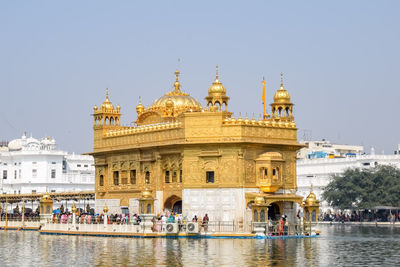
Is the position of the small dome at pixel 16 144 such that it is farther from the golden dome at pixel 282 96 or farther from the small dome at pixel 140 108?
the golden dome at pixel 282 96

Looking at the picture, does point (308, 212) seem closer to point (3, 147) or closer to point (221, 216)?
point (221, 216)

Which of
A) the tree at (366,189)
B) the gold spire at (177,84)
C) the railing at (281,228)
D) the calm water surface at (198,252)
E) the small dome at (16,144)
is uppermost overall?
the small dome at (16,144)

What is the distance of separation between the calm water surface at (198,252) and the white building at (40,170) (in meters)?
57.0

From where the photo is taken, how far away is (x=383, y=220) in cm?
7412

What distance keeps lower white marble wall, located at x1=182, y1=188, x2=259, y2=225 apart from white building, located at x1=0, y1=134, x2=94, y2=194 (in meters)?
54.2

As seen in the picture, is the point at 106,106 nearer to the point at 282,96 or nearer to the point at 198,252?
the point at 282,96

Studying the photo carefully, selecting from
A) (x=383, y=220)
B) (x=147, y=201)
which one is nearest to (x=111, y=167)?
(x=147, y=201)

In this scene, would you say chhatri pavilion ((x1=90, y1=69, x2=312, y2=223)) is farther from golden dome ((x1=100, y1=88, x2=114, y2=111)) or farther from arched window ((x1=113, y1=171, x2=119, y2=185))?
golden dome ((x1=100, y1=88, x2=114, y2=111))

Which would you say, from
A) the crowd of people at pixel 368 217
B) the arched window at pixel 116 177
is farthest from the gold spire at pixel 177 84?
the crowd of people at pixel 368 217

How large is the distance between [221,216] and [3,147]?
7662 centimetres

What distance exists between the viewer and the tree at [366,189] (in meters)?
77.9

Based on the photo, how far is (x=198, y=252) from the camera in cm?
3089

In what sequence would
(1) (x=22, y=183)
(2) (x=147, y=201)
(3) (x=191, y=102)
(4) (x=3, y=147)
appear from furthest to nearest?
(4) (x=3, y=147) → (1) (x=22, y=183) → (3) (x=191, y=102) → (2) (x=147, y=201)

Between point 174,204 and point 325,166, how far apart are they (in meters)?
50.7
